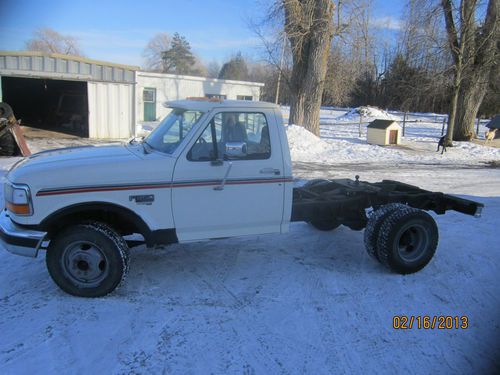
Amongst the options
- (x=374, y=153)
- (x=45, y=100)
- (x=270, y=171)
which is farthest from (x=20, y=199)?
(x=45, y=100)

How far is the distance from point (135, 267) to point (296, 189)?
94.0 inches

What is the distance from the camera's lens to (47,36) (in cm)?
4703

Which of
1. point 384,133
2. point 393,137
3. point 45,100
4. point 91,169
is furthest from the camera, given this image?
point 45,100

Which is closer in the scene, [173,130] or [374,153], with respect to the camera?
[173,130]

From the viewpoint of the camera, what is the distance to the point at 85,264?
176 inches

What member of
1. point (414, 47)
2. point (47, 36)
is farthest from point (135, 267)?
point (47, 36)

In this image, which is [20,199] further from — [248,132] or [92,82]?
[92,82]

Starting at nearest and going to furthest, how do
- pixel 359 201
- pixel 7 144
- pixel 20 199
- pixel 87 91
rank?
pixel 20 199 → pixel 359 201 → pixel 7 144 → pixel 87 91

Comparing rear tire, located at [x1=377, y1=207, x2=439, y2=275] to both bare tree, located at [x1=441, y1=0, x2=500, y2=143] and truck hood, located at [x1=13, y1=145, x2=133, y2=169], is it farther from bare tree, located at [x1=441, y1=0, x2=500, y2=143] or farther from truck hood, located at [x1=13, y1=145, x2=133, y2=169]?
bare tree, located at [x1=441, y1=0, x2=500, y2=143]

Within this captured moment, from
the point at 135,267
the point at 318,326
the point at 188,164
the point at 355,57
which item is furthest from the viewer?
the point at 355,57

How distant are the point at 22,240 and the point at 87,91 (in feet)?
52.9

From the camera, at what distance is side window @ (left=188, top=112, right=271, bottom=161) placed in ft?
15.0

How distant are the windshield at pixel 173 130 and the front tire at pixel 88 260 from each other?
1.10 metres

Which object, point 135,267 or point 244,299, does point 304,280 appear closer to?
point 244,299
